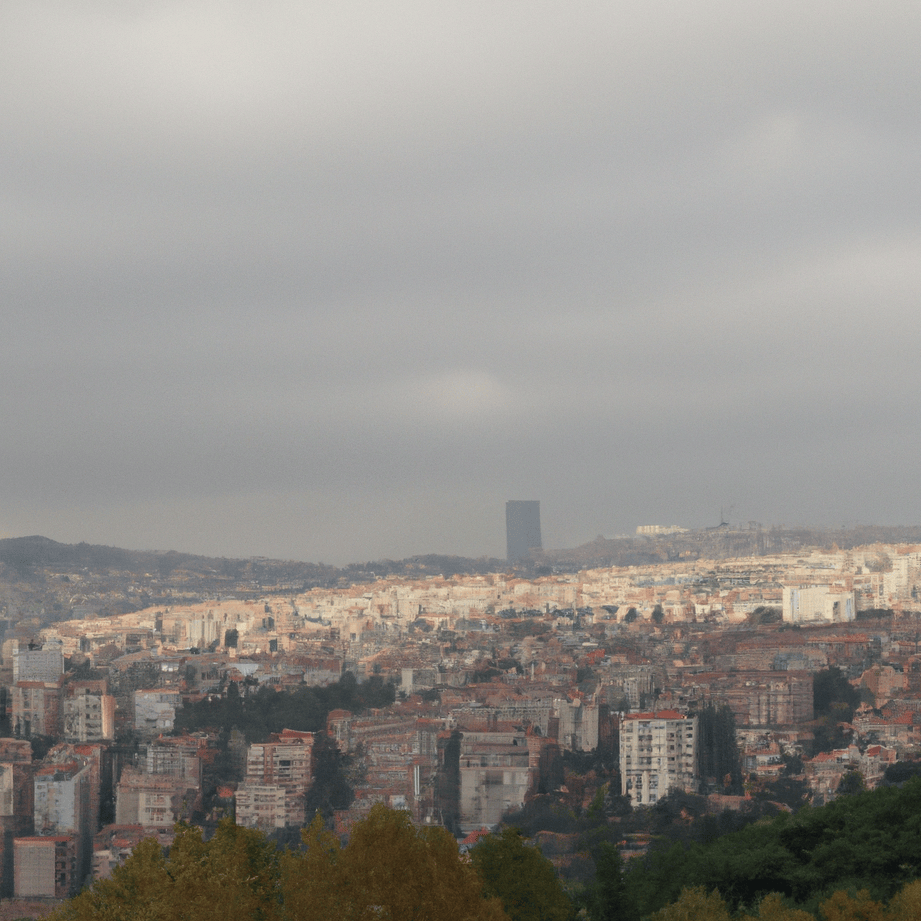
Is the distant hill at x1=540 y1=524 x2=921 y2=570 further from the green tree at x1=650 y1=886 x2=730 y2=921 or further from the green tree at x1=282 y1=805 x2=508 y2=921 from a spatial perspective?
the green tree at x1=282 y1=805 x2=508 y2=921

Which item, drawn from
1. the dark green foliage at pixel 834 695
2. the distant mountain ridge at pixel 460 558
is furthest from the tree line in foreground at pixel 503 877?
the distant mountain ridge at pixel 460 558

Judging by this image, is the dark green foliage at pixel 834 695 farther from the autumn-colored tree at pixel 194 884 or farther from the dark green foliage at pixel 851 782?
the autumn-colored tree at pixel 194 884

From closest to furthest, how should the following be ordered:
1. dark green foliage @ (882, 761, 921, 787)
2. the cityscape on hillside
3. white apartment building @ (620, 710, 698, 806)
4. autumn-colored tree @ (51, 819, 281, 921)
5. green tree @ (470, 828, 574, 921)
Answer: autumn-colored tree @ (51, 819, 281, 921), green tree @ (470, 828, 574, 921), dark green foliage @ (882, 761, 921, 787), the cityscape on hillside, white apartment building @ (620, 710, 698, 806)

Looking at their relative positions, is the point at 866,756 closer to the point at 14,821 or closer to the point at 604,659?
the point at 604,659

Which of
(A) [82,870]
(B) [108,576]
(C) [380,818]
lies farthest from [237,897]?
(B) [108,576]

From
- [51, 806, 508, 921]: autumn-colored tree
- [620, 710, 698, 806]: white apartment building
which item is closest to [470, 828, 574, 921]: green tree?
[51, 806, 508, 921]: autumn-colored tree

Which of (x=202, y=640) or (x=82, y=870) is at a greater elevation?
(x=202, y=640)
